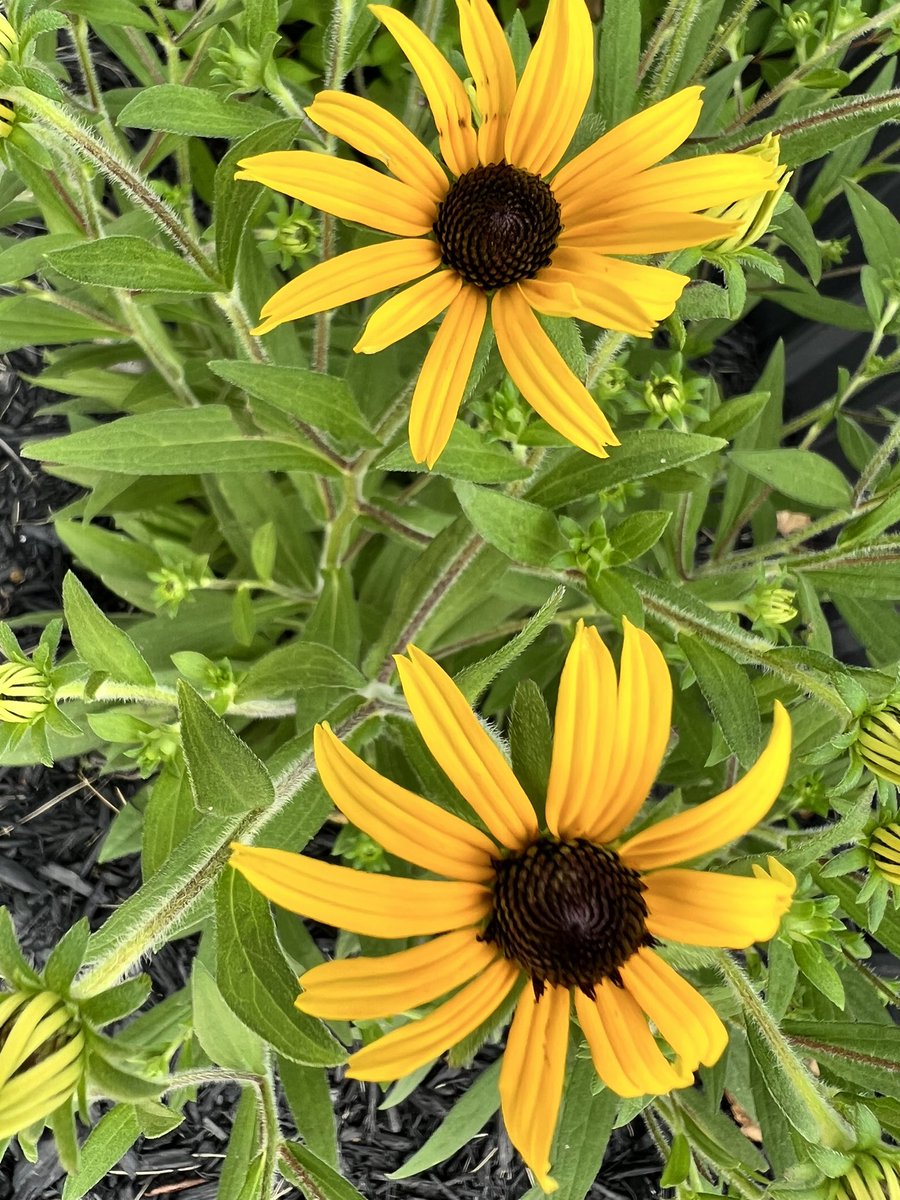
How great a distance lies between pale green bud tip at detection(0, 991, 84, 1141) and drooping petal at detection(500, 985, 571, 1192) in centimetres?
35

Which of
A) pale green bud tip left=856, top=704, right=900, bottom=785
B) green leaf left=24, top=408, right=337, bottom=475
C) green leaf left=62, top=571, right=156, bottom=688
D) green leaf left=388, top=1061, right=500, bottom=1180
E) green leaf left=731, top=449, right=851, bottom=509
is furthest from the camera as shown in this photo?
green leaf left=388, top=1061, right=500, bottom=1180

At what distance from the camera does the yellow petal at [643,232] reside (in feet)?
2.84

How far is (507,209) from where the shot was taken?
943 mm

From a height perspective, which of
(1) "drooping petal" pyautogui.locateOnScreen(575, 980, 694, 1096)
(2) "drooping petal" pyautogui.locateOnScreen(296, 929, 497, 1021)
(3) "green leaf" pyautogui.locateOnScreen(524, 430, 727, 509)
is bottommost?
(1) "drooping petal" pyautogui.locateOnScreen(575, 980, 694, 1096)

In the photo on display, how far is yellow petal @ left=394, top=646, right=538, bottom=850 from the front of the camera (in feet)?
2.62

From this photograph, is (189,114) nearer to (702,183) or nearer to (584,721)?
(702,183)

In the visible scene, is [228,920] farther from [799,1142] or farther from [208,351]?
[208,351]

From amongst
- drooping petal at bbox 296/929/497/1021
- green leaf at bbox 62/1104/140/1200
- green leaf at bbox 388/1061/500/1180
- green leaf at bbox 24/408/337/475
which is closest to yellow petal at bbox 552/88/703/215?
green leaf at bbox 24/408/337/475

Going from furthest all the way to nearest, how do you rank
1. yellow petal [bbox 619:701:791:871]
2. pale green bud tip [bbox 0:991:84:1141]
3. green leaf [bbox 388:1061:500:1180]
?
1. green leaf [bbox 388:1061:500:1180]
2. yellow petal [bbox 619:701:791:871]
3. pale green bud tip [bbox 0:991:84:1141]

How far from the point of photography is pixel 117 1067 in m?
0.78

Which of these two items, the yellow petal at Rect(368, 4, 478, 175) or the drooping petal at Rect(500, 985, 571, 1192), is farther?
the yellow petal at Rect(368, 4, 478, 175)

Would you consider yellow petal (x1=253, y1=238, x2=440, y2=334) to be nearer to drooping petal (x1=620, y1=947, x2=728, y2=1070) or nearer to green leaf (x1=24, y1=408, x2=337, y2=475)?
green leaf (x1=24, y1=408, x2=337, y2=475)

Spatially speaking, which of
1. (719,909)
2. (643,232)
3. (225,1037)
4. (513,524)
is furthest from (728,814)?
(225,1037)

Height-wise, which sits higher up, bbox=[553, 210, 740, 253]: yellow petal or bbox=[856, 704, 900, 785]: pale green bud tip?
bbox=[553, 210, 740, 253]: yellow petal
